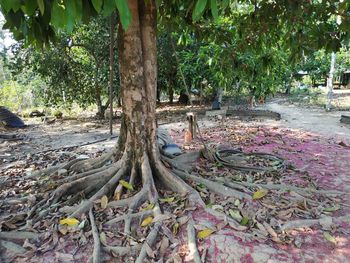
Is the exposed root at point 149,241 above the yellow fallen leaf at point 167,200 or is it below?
below

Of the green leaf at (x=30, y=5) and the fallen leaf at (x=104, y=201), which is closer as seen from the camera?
the green leaf at (x=30, y=5)

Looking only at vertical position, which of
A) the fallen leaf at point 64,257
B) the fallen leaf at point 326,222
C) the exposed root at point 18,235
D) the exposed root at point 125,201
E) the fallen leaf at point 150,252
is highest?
the exposed root at point 125,201

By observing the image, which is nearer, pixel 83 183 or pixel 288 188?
pixel 83 183

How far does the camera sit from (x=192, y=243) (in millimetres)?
2463

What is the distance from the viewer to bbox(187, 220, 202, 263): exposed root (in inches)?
90.8

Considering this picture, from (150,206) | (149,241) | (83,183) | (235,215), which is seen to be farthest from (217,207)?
(83,183)

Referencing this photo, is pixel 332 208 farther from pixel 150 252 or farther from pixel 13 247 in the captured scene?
pixel 13 247

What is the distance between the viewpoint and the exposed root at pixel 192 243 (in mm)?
2307

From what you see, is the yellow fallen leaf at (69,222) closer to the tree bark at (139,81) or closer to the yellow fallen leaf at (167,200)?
the yellow fallen leaf at (167,200)

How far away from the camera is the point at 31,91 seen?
1712 centimetres

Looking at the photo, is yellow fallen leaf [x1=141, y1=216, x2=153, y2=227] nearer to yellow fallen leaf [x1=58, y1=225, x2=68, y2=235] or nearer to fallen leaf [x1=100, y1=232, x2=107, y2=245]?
fallen leaf [x1=100, y1=232, x2=107, y2=245]

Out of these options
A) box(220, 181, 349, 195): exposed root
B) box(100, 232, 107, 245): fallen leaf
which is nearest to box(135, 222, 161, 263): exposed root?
box(100, 232, 107, 245): fallen leaf

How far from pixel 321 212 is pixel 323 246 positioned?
0.63m

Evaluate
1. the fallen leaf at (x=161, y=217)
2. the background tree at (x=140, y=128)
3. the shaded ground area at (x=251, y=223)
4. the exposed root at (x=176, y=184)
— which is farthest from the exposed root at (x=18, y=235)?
the exposed root at (x=176, y=184)
